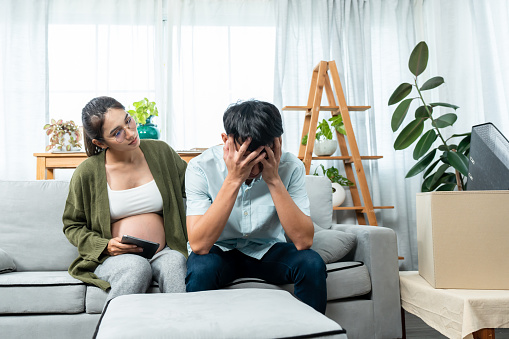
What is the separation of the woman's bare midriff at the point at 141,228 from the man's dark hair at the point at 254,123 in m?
0.61

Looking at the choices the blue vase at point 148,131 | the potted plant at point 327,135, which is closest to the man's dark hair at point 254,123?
the blue vase at point 148,131

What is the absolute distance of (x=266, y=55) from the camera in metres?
3.87

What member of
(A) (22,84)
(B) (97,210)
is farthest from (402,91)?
(A) (22,84)

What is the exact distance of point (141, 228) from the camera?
191cm

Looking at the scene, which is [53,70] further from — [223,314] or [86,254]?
[223,314]

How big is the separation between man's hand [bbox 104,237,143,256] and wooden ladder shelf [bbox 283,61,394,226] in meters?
1.69

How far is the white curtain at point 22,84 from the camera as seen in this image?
3.52m

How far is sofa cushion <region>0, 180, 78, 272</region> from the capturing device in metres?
2.07

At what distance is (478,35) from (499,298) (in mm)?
2475

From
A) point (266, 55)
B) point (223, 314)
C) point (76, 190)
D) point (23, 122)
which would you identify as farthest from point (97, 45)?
point (223, 314)

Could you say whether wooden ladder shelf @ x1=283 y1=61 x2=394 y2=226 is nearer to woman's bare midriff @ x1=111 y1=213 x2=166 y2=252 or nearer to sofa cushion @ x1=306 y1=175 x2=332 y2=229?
sofa cushion @ x1=306 y1=175 x2=332 y2=229

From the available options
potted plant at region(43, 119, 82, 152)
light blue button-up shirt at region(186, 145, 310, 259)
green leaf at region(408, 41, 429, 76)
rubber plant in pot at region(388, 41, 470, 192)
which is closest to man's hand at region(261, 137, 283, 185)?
light blue button-up shirt at region(186, 145, 310, 259)

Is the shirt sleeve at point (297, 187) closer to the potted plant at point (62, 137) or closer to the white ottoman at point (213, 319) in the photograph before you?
the white ottoman at point (213, 319)

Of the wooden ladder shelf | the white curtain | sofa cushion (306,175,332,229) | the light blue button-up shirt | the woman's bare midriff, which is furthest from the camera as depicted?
the white curtain
